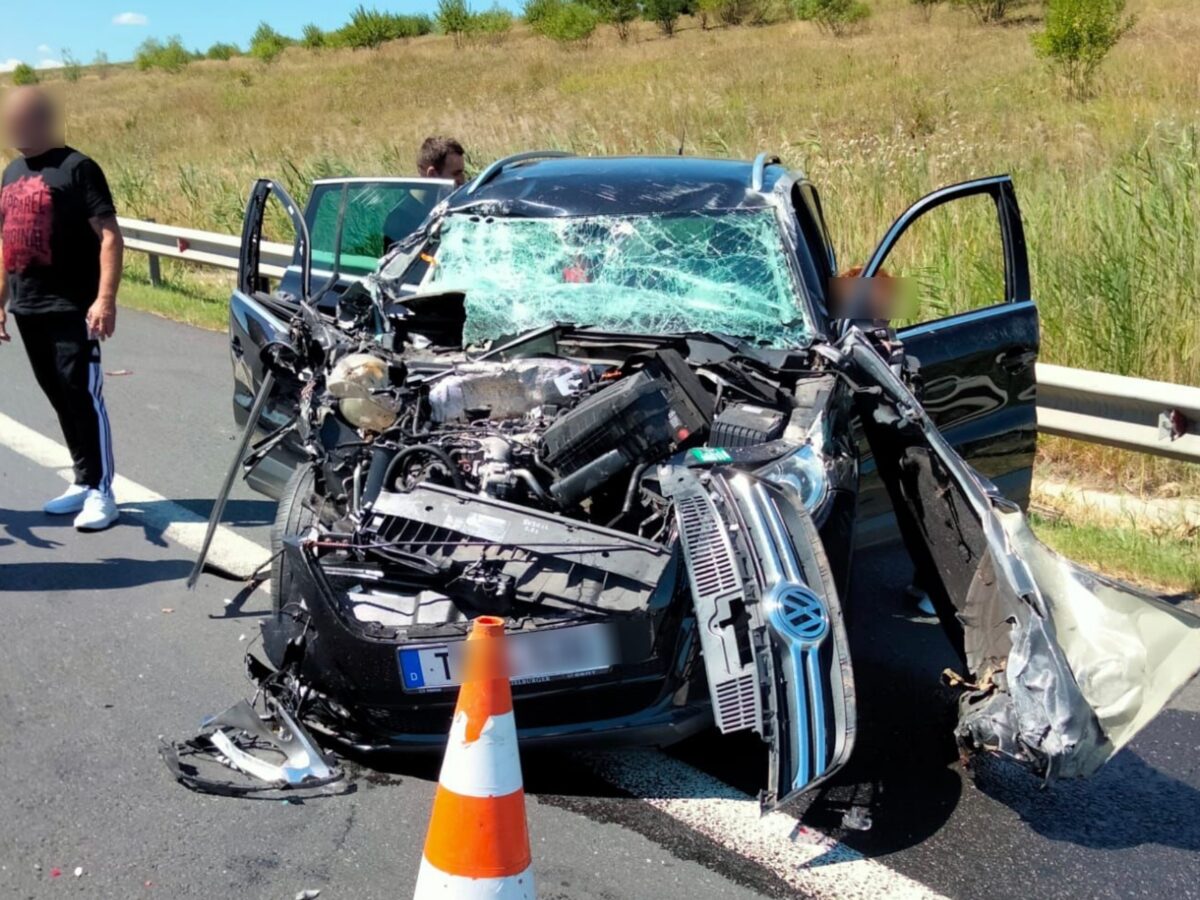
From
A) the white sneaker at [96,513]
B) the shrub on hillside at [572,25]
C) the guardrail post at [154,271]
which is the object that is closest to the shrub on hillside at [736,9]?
the shrub on hillside at [572,25]

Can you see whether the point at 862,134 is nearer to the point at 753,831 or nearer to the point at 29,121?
the point at 29,121

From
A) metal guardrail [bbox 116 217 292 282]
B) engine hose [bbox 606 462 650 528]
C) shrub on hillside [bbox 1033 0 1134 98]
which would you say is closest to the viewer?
engine hose [bbox 606 462 650 528]

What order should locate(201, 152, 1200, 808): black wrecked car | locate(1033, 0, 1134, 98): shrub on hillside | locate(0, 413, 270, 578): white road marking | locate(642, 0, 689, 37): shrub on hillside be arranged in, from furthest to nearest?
locate(642, 0, 689, 37): shrub on hillside
locate(1033, 0, 1134, 98): shrub on hillside
locate(0, 413, 270, 578): white road marking
locate(201, 152, 1200, 808): black wrecked car

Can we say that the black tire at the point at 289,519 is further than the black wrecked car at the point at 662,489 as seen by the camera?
Yes

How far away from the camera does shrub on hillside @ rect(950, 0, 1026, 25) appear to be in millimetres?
35344

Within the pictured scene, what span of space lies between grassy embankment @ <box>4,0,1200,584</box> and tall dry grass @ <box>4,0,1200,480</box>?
1.2 inches

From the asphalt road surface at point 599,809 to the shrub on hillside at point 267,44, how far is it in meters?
54.4

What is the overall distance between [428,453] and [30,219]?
2934 millimetres

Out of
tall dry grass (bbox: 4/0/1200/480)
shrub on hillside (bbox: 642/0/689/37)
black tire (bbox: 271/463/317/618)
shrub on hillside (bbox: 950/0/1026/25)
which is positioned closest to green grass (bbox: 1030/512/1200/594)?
tall dry grass (bbox: 4/0/1200/480)

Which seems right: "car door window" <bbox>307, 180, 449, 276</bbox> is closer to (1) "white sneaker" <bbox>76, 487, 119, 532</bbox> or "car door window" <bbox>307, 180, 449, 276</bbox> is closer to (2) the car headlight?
(1) "white sneaker" <bbox>76, 487, 119, 532</bbox>

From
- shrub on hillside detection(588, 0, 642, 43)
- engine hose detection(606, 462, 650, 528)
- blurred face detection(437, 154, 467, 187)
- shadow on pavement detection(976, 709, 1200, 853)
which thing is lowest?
shadow on pavement detection(976, 709, 1200, 853)

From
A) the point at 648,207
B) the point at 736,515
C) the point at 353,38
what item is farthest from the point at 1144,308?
the point at 353,38

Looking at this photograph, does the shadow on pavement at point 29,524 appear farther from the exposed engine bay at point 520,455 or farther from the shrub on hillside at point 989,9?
the shrub on hillside at point 989,9

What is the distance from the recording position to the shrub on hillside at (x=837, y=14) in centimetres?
3831
